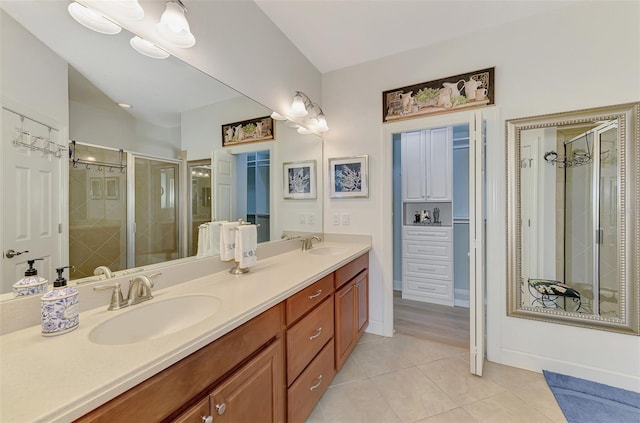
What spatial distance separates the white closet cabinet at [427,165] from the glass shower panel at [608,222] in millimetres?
1380

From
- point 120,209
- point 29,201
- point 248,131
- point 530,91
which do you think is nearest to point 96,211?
point 120,209

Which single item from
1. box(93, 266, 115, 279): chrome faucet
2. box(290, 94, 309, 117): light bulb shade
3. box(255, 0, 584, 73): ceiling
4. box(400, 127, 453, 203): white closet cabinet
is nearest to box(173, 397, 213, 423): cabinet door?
box(93, 266, 115, 279): chrome faucet

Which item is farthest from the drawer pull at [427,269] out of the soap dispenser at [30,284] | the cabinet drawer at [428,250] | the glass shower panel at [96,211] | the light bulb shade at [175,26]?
the soap dispenser at [30,284]

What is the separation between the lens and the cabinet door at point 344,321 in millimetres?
1770

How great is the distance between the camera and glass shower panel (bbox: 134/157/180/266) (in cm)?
118

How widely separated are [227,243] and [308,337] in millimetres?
696

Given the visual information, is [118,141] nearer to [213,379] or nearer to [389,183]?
[213,379]

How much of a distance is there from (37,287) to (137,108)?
824 millimetres

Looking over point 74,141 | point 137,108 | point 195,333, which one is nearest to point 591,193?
point 195,333

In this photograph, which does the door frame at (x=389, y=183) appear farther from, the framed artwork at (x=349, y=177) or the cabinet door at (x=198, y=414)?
the cabinet door at (x=198, y=414)

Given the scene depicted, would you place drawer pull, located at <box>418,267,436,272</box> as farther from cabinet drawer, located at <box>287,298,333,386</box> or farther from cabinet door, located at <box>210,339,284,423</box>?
cabinet door, located at <box>210,339,284,423</box>

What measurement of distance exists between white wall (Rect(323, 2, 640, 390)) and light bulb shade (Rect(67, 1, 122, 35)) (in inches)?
75.7

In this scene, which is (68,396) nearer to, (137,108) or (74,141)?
(74,141)

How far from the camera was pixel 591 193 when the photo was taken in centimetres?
183
